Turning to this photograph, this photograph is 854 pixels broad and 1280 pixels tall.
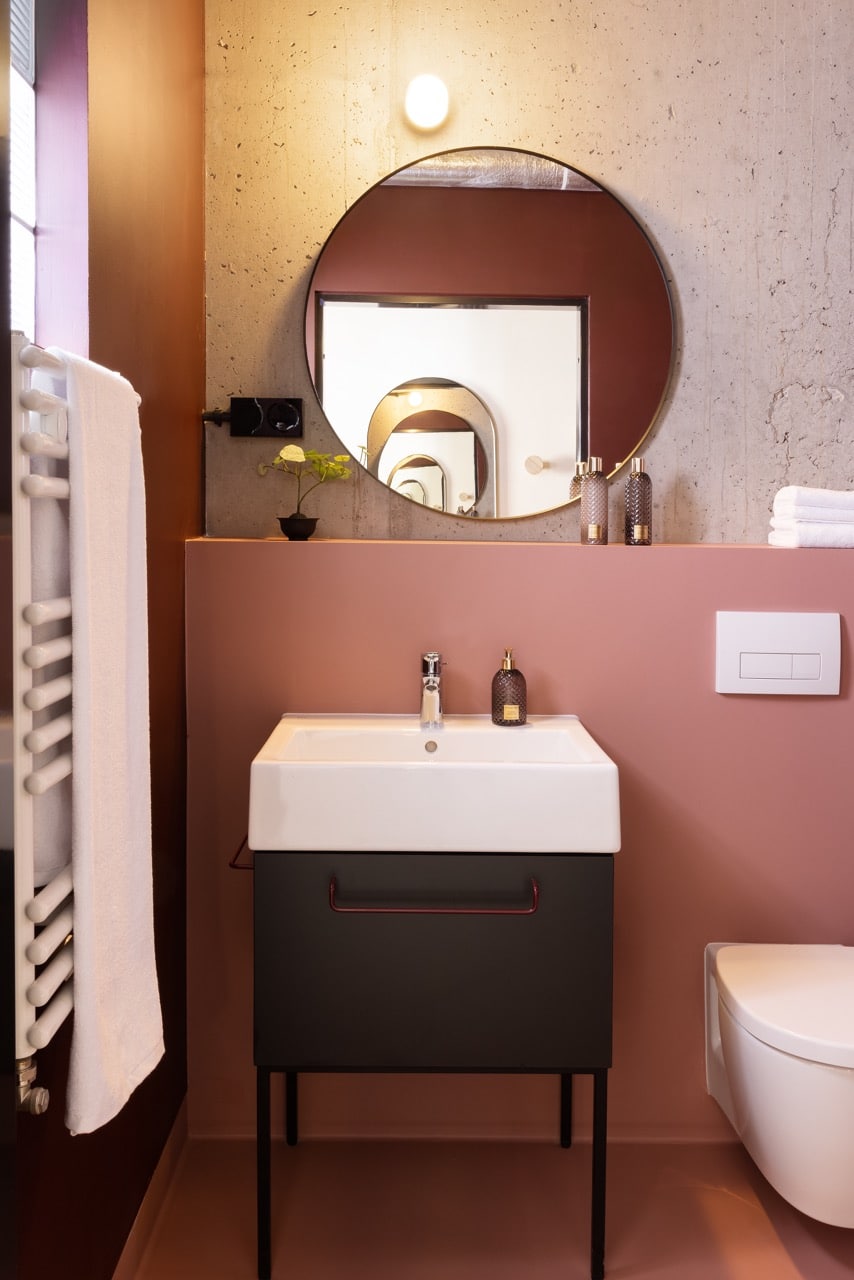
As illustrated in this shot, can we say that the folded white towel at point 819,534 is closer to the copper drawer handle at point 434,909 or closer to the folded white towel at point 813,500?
the folded white towel at point 813,500

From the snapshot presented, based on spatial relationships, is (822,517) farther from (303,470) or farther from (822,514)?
(303,470)

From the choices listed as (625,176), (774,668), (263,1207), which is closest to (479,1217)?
(263,1207)

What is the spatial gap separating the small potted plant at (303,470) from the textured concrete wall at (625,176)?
0.04m

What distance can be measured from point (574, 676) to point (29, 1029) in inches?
49.0

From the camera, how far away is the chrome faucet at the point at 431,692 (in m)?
1.91

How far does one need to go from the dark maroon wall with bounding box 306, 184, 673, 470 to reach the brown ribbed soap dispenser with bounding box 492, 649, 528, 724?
52 cm

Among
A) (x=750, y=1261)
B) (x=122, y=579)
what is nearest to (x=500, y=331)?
(x=122, y=579)

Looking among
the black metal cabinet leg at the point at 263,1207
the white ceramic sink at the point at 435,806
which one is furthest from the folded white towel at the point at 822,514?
the black metal cabinet leg at the point at 263,1207

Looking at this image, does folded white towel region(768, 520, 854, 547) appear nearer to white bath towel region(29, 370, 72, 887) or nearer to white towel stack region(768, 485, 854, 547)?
white towel stack region(768, 485, 854, 547)

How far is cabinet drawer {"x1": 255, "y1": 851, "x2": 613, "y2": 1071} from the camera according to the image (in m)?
1.59

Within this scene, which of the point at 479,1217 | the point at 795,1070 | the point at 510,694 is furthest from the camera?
the point at 510,694

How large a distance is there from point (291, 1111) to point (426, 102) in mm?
2046

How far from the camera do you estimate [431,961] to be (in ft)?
5.26

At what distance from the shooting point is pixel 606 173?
2141mm
